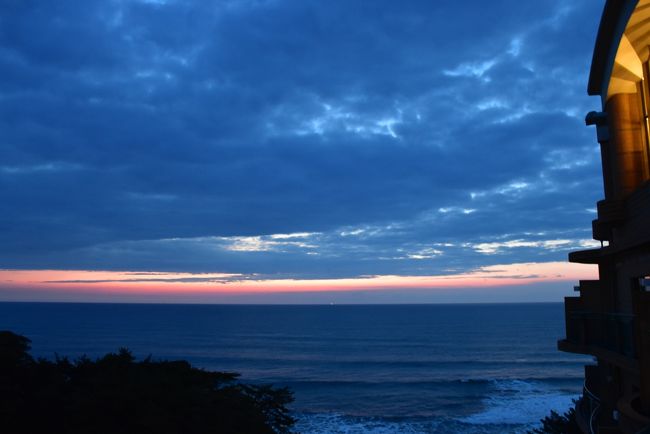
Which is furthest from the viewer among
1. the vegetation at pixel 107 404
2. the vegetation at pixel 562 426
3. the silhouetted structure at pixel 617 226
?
the vegetation at pixel 562 426

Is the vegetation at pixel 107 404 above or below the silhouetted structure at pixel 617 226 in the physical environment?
below

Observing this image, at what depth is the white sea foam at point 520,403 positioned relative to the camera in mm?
37281

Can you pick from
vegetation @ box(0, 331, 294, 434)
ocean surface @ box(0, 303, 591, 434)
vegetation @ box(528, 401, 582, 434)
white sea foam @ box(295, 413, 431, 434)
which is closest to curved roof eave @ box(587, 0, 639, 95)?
vegetation @ box(0, 331, 294, 434)

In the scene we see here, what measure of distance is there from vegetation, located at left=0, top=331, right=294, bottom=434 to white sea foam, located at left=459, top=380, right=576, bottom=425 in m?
23.5

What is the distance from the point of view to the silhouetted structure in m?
10.8

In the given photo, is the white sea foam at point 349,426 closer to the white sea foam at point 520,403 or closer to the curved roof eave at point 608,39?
the white sea foam at point 520,403

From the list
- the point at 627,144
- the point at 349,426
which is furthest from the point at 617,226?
the point at 349,426

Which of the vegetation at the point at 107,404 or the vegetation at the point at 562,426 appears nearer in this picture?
the vegetation at the point at 107,404

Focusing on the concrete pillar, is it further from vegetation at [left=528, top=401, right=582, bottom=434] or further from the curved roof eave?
vegetation at [left=528, top=401, right=582, bottom=434]

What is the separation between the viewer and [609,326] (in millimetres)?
11055

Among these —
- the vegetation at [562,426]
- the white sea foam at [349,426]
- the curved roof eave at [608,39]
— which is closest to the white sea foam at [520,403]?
the white sea foam at [349,426]

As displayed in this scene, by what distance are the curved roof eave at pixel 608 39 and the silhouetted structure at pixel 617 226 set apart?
2 cm

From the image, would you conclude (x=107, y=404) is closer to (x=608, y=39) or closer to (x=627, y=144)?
(x=627, y=144)

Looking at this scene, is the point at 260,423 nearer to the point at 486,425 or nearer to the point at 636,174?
the point at 636,174
